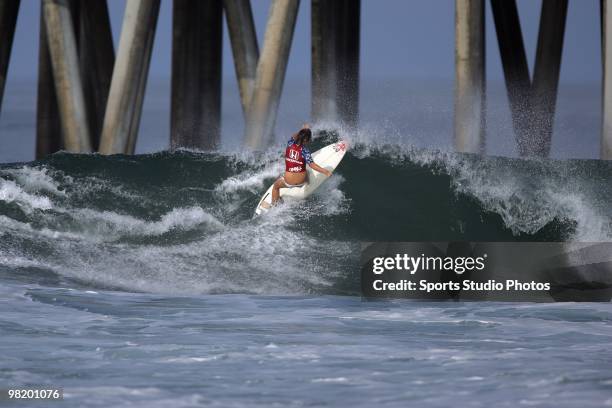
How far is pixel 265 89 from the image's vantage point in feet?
59.1

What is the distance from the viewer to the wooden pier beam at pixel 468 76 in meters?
16.8

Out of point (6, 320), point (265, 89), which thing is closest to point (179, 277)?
point (6, 320)

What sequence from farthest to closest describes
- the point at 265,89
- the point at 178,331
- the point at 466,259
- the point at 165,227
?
the point at 265,89 < the point at 165,227 < the point at 466,259 < the point at 178,331

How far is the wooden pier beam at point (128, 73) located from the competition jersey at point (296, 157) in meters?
6.17

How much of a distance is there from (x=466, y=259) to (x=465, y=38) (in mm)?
7072

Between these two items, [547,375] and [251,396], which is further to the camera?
[547,375]

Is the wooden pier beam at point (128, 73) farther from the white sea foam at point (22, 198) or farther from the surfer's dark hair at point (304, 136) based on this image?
the surfer's dark hair at point (304, 136)

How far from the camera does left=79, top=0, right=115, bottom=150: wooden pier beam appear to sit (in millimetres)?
22172

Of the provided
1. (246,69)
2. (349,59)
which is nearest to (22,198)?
(246,69)

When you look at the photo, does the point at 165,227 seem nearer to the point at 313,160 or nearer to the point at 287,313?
the point at 313,160

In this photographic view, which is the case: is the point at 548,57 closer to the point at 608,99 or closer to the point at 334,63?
the point at 608,99

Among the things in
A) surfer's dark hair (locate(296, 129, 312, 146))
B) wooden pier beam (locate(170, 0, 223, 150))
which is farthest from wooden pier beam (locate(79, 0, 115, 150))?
surfer's dark hair (locate(296, 129, 312, 146))

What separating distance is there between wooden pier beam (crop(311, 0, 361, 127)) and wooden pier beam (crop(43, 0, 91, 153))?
512 centimetres

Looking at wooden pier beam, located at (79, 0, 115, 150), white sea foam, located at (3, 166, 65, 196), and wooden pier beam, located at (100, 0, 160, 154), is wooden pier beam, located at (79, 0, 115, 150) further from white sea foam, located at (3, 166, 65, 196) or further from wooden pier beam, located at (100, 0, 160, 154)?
white sea foam, located at (3, 166, 65, 196)
